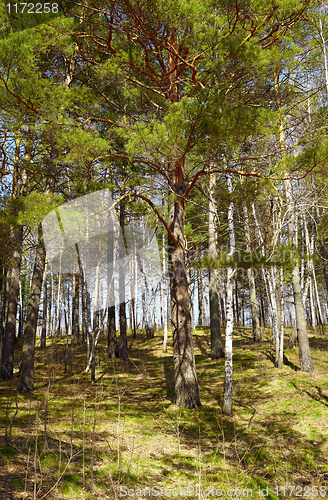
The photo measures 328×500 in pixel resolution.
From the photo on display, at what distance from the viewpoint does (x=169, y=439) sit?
5363 mm

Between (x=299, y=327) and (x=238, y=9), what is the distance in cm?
750

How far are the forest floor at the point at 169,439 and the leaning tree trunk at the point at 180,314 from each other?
416 mm

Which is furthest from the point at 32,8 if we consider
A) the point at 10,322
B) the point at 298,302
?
the point at 298,302

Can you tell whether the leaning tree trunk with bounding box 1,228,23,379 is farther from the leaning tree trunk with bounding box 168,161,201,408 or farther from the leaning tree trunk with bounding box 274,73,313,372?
the leaning tree trunk with bounding box 274,73,313,372

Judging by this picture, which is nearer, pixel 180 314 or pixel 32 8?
pixel 32 8

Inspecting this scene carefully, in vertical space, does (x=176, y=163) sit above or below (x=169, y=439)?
above

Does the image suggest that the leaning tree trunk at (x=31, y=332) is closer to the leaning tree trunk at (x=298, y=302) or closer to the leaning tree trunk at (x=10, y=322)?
the leaning tree trunk at (x=10, y=322)

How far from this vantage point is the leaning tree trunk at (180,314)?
6.58m

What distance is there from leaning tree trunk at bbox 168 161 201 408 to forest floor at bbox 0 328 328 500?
0.42m

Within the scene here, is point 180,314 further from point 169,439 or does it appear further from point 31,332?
point 31,332

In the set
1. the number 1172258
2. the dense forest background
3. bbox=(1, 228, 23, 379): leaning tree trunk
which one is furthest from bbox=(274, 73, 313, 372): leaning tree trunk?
bbox=(1, 228, 23, 379): leaning tree trunk

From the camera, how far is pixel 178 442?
511 cm

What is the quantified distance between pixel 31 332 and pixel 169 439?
403cm

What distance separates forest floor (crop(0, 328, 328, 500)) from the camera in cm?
347
